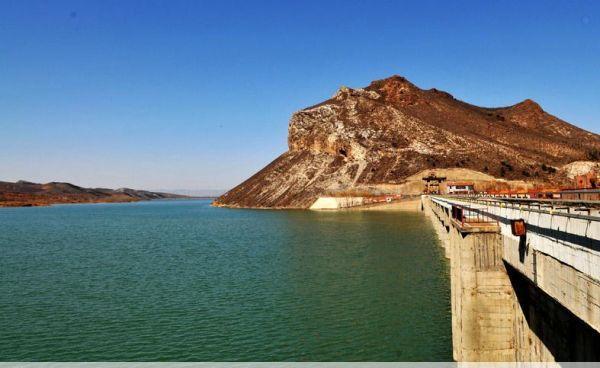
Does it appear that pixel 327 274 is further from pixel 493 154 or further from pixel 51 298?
pixel 493 154

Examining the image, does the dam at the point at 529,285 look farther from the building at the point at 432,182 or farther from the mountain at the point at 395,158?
the mountain at the point at 395,158

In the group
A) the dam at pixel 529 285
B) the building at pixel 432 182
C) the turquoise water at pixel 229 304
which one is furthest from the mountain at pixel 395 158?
the dam at pixel 529 285

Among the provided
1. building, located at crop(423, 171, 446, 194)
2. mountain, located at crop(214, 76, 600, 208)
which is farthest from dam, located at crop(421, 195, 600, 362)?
mountain, located at crop(214, 76, 600, 208)

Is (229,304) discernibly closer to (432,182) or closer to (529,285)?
(529,285)

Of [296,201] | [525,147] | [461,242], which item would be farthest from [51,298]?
[525,147]

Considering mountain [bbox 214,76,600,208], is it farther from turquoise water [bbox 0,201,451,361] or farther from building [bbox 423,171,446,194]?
turquoise water [bbox 0,201,451,361]
